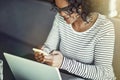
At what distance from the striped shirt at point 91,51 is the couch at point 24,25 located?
0.32 meters

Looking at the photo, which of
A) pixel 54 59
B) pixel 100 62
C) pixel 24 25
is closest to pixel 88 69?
pixel 100 62

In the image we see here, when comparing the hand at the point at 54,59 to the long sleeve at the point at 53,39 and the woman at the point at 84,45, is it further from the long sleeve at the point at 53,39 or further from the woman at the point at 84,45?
the long sleeve at the point at 53,39

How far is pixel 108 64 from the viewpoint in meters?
1.24

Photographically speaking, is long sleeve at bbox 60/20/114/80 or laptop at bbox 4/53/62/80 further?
long sleeve at bbox 60/20/114/80

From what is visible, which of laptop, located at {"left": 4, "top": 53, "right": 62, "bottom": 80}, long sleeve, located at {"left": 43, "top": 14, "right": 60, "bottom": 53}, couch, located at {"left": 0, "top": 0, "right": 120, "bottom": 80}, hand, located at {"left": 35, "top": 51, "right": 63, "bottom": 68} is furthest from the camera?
couch, located at {"left": 0, "top": 0, "right": 120, "bottom": 80}

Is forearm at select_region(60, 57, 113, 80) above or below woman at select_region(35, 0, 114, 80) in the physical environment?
below

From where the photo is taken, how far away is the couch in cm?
180

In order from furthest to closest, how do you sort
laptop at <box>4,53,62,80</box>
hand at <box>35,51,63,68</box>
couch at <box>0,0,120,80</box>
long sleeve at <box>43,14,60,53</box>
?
couch at <box>0,0,120,80</box>
long sleeve at <box>43,14,60,53</box>
hand at <box>35,51,63,68</box>
laptop at <box>4,53,62,80</box>

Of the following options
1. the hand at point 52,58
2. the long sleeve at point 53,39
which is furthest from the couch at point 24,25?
the hand at point 52,58

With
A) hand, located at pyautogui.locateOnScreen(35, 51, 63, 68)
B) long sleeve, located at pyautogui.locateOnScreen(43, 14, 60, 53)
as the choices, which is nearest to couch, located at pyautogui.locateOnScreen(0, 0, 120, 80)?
long sleeve, located at pyautogui.locateOnScreen(43, 14, 60, 53)

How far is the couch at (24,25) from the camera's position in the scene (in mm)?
1804

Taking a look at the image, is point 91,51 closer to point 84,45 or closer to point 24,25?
point 84,45

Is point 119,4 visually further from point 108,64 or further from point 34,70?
point 34,70

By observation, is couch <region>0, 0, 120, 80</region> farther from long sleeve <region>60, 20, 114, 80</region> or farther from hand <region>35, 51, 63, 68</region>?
hand <region>35, 51, 63, 68</region>
